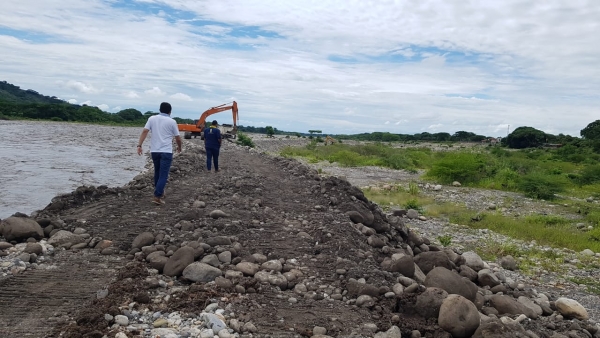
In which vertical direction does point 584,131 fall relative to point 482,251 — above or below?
above

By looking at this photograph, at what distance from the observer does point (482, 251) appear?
34.5ft

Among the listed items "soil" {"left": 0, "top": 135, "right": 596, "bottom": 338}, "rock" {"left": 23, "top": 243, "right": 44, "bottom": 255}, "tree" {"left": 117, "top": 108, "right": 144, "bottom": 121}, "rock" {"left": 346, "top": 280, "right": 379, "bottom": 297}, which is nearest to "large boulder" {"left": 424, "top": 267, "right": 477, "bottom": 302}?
"soil" {"left": 0, "top": 135, "right": 596, "bottom": 338}

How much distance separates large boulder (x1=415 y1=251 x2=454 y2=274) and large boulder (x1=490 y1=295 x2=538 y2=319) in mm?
928

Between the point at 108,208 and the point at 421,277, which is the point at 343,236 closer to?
the point at 421,277

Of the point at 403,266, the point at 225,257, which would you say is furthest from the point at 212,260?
the point at 403,266

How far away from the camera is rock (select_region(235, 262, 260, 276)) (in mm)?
5555

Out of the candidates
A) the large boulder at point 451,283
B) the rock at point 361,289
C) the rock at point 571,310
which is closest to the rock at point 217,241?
the rock at point 361,289

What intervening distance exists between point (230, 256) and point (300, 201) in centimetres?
445

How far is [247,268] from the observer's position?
5594mm

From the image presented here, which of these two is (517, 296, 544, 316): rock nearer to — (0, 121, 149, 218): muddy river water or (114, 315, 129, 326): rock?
(114, 315, 129, 326): rock

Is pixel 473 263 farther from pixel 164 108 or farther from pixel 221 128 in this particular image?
pixel 221 128

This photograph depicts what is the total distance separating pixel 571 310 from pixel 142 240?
5747mm

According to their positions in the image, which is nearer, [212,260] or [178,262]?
[178,262]

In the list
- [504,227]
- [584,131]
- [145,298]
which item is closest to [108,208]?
[145,298]
